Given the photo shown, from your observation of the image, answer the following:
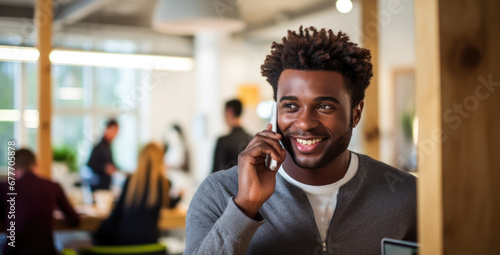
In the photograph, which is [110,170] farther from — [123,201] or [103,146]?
[123,201]

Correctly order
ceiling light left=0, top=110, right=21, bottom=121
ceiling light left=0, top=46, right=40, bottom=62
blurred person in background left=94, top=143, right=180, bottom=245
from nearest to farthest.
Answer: blurred person in background left=94, top=143, right=180, bottom=245, ceiling light left=0, top=46, right=40, bottom=62, ceiling light left=0, top=110, right=21, bottom=121

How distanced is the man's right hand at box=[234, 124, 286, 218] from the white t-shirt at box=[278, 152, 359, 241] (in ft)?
0.41

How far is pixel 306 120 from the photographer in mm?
1297

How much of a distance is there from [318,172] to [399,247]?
35 centimetres

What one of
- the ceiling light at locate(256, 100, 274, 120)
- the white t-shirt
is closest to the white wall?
the ceiling light at locate(256, 100, 274, 120)

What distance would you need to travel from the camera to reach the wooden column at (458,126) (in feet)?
2.85

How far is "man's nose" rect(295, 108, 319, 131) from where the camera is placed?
4.23 feet

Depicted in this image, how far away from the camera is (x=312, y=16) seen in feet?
25.8

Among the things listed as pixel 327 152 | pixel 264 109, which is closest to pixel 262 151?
pixel 327 152

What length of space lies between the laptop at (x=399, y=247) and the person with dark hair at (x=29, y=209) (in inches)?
110

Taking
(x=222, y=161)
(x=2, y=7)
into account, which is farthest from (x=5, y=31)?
(x=222, y=161)

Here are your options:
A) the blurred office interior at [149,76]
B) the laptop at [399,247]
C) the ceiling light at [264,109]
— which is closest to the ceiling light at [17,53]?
the blurred office interior at [149,76]

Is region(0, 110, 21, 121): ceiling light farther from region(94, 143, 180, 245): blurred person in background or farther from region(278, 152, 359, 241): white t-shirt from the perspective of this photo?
region(278, 152, 359, 241): white t-shirt

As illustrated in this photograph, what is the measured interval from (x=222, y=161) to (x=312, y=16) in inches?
153
